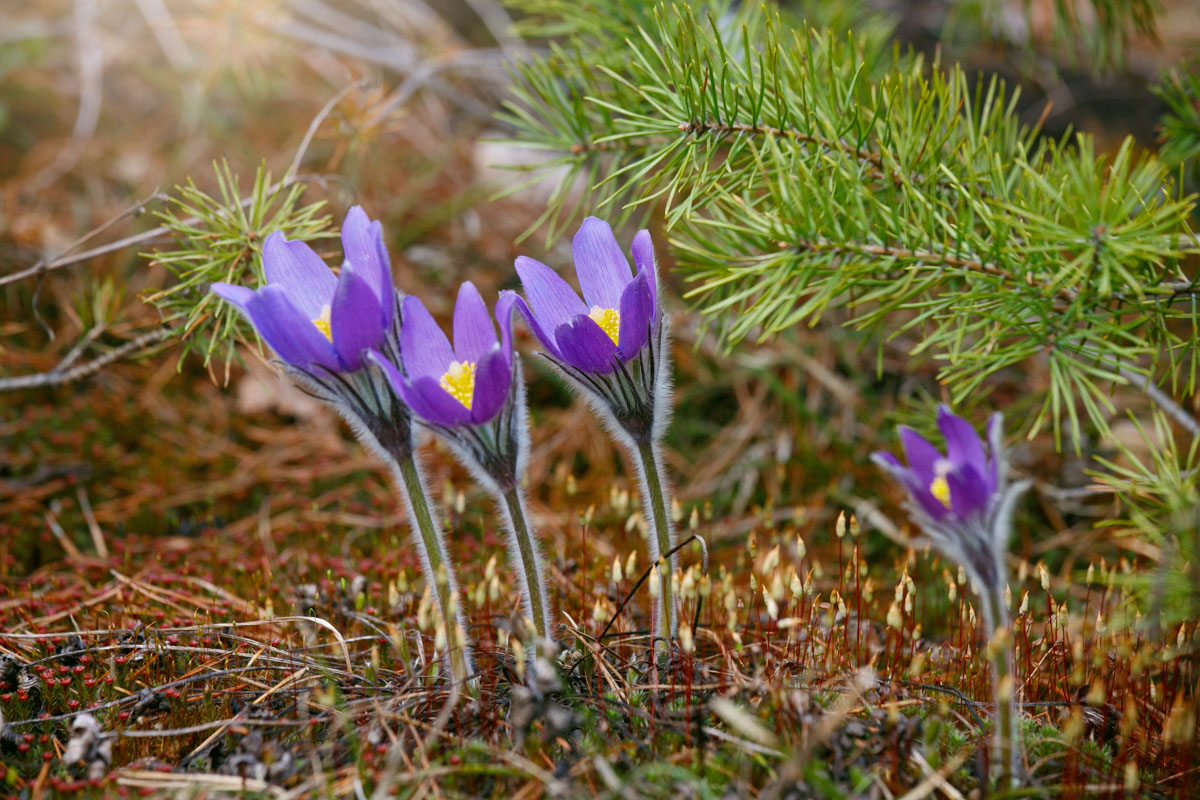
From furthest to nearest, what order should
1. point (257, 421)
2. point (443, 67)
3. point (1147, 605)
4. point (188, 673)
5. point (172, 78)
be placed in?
point (172, 78) → point (443, 67) → point (257, 421) → point (188, 673) → point (1147, 605)

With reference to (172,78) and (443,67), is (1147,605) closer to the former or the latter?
(443,67)

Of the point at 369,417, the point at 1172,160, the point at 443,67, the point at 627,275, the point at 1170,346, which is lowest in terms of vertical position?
the point at 369,417

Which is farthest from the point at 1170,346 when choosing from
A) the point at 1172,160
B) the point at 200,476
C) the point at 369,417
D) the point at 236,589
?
the point at 200,476

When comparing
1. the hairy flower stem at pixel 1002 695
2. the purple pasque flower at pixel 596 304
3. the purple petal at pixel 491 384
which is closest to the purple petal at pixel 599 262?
the purple pasque flower at pixel 596 304

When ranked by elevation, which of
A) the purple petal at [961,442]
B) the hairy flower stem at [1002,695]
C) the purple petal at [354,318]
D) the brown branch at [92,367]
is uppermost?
the purple petal at [354,318]

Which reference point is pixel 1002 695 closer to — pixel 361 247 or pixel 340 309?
pixel 340 309

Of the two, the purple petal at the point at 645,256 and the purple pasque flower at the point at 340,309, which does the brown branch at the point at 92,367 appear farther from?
the purple petal at the point at 645,256
